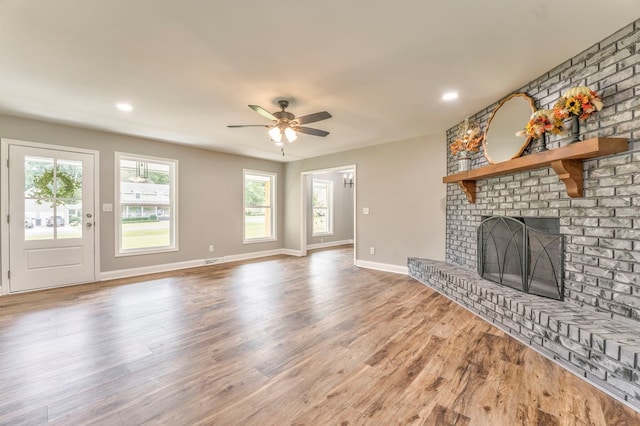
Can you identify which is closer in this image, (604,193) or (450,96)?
(604,193)

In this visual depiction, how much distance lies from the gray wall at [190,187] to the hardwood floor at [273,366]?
1458 mm

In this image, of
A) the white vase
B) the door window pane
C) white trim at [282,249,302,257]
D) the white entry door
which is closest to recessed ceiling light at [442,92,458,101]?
the white vase

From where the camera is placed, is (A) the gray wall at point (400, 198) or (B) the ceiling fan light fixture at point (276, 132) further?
(A) the gray wall at point (400, 198)

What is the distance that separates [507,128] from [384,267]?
313 cm

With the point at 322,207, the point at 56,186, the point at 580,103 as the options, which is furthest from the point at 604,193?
the point at 322,207

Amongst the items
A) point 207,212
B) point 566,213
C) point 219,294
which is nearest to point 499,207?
point 566,213

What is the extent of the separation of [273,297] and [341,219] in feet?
18.4

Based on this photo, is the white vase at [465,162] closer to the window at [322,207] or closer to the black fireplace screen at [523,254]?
the black fireplace screen at [523,254]

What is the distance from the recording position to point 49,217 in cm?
413

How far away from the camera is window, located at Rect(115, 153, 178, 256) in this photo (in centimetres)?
485

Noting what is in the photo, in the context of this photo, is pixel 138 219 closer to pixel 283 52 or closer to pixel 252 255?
pixel 252 255

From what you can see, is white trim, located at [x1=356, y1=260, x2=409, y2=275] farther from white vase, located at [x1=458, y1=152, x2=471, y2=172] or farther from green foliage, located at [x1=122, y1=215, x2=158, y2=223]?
green foliage, located at [x1=122, y1=215, x2=158, y2=223]

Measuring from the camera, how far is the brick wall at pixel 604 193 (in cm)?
199

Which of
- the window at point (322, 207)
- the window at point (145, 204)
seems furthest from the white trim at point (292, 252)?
the window at point (145, 204)
